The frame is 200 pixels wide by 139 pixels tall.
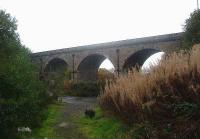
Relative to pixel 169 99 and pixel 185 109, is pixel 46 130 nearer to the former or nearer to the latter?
pixel 169 99

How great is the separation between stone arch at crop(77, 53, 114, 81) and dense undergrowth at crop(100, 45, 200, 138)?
3022 cm

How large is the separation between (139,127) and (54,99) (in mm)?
15834

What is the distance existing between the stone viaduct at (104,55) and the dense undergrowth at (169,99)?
60.7ft

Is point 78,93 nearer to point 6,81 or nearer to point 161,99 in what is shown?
point 6,81

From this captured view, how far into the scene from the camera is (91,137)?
976cm

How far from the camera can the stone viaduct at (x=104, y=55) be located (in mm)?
30503

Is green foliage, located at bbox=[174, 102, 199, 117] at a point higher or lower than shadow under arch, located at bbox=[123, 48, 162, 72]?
lower

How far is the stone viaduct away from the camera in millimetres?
30503

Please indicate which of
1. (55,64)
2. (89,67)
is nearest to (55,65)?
(55,64)

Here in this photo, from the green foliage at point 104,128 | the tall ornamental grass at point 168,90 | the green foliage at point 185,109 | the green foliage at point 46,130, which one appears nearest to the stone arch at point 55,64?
the green foliage at point 46,130

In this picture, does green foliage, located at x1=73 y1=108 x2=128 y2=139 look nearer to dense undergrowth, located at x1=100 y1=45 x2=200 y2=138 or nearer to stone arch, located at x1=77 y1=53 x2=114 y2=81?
dense undergrowth, located at x1=100 y1=45 x2=200 y2=138

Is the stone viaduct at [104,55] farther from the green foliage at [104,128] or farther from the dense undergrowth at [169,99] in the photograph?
the dense undergrowth at [169,99]

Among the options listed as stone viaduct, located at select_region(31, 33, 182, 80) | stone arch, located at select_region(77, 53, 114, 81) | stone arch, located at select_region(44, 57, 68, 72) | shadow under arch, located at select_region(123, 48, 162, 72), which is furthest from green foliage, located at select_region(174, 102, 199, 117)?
stone arch, located at select_region(44, 57, 68, 72)

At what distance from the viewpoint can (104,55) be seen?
36.3 meters
